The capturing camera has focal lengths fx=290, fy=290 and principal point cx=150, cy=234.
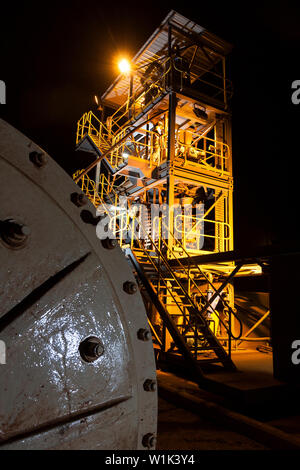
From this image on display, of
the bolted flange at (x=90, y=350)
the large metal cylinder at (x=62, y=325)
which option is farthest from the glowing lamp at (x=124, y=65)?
the bolted flange at (x=90, y=350)

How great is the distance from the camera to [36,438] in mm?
1123

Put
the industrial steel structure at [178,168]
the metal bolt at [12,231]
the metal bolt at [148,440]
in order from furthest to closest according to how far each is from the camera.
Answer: the industrial steel structure at [178,168]
the metal bolt at [148,440]
the metal bolt at [12,231]

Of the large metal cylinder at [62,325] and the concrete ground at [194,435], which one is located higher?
the large metal cylinder at [62,325]

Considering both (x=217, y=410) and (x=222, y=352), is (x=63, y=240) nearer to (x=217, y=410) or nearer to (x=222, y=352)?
(x=217, y=410)

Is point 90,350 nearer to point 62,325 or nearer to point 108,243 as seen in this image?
point 62,325

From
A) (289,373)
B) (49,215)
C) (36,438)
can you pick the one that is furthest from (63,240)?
(289,373)

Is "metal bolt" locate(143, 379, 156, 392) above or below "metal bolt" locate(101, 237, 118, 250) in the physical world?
below

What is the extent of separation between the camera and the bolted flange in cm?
128

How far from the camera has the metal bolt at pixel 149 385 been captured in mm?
1443

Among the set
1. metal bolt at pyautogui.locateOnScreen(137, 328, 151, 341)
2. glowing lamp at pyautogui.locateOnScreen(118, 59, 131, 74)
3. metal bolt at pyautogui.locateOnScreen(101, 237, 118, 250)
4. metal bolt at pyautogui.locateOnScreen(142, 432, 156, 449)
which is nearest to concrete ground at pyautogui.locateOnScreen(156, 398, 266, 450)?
metal bolt at pyautogui.locateOnScreen(142, 432, 156, 449)

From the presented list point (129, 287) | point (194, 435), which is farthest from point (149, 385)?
point (194, 435)

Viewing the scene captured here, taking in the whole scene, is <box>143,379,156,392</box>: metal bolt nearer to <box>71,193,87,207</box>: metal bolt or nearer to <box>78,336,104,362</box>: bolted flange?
<box>78,336,104,362</box>: bolted flange

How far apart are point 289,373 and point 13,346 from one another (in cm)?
589

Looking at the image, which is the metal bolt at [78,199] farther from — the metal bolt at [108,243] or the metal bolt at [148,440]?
the metal bolt at [148,440]
